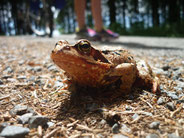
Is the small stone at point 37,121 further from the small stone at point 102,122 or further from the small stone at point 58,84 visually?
the small stone at point 58,84

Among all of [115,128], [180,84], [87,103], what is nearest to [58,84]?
[87,103]

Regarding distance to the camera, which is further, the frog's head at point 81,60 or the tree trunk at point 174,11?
the tree trunk at point 174,11

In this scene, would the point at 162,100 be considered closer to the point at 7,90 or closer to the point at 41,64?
the point at 7,90

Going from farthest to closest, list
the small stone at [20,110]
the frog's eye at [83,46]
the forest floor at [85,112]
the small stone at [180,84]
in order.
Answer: the small stone at [180,84] < the frog's eye at [83,46] < the small stone at [20,110] < the forest floor at [85,112]

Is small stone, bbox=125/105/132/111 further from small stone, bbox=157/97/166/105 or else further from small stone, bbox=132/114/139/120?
small stone, bbox=157/97/166/105

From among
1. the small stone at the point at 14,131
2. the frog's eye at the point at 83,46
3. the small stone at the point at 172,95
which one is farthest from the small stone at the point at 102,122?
the small stone at the point at 172,95

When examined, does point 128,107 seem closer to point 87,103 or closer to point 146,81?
point 87,103

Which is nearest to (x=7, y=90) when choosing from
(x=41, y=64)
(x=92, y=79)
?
(x=92, y=79)
